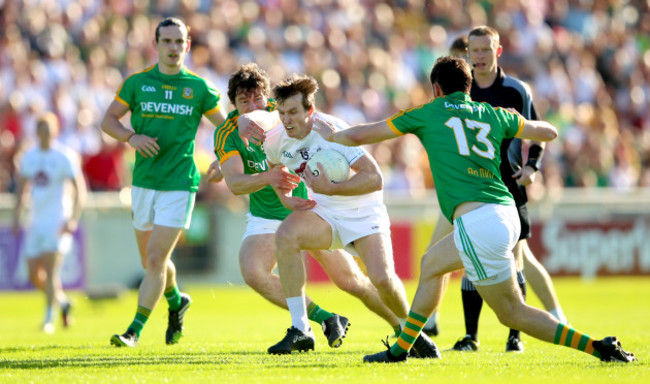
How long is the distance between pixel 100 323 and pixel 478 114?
8.24 metres

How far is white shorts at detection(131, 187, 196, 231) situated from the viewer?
9.59m

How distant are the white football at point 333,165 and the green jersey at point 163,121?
2.03 meters

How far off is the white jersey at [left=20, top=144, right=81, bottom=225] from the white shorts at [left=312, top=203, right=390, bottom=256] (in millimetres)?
6195

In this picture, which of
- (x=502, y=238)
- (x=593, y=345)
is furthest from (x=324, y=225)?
(x=593, y=345)

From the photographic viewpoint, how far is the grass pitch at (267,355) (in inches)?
274

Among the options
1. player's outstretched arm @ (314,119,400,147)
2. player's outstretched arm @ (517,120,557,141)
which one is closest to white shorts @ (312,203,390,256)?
player's outstretched arm @ (314,119,400,147)

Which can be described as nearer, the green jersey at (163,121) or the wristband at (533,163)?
→ the wristband at (533,163)

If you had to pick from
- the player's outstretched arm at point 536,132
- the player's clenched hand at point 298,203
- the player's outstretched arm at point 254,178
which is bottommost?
the player's clenched hand at point 298,203

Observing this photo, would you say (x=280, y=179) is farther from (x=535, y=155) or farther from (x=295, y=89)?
(x=535, y=155)

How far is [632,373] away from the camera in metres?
6.97

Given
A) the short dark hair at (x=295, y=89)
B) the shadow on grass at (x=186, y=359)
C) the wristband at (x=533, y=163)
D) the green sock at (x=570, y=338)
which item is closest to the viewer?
the green sock at (x=570, y=338)

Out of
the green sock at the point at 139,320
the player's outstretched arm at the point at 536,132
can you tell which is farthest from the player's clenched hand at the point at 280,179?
the green sock at the point at 139,320

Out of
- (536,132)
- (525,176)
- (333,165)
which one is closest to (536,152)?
(525,176)

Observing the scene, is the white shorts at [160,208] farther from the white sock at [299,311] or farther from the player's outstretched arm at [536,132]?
the player's outstretched arm at [536,132]
